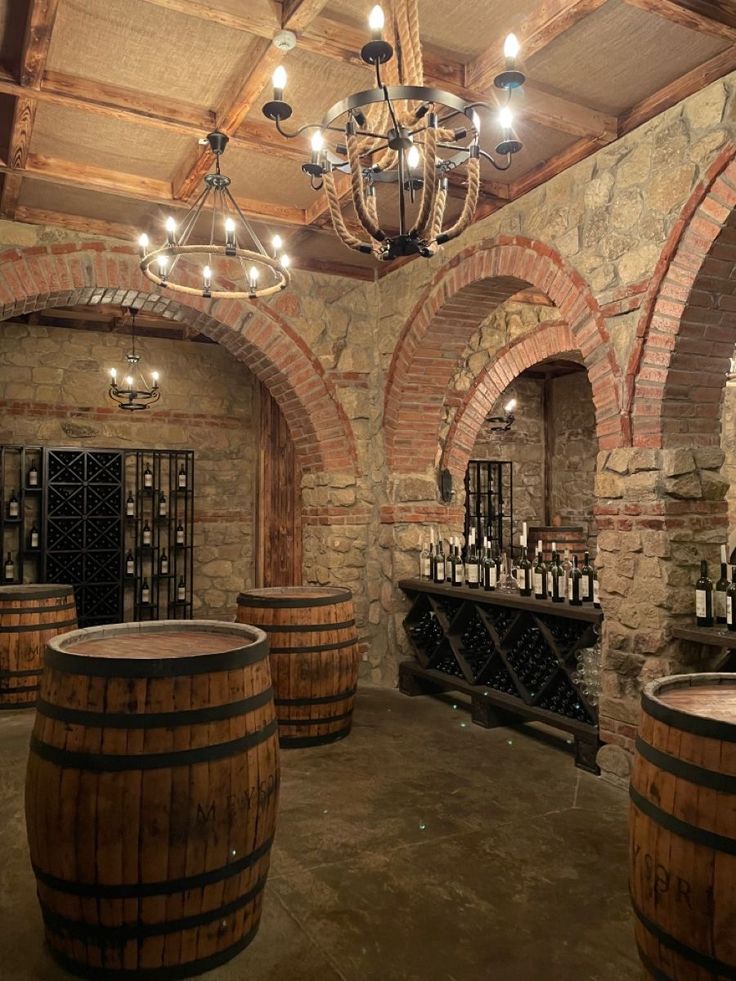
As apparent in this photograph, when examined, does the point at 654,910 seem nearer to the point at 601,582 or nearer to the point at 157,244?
the point at 601,582

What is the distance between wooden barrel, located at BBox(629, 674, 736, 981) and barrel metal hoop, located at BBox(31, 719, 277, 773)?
1.09 m

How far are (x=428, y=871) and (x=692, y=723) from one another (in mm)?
1466

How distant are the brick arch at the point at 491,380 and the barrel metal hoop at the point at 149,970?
4.40 m

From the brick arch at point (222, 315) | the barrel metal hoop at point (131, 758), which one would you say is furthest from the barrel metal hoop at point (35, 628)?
the barrel metal hoop at point (131, 758)

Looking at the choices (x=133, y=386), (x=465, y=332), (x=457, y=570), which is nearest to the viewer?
(x=457, y=570)

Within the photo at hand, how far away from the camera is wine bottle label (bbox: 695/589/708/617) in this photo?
3352 mm

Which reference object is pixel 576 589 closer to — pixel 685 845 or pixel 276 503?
pixel 685 845

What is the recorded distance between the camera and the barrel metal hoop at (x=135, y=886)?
195 centimetres

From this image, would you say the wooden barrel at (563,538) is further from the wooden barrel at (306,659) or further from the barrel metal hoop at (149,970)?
the barrel metal hoop at (149,970)

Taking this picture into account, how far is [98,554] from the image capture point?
23.7 ft

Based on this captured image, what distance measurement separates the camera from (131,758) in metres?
1.97

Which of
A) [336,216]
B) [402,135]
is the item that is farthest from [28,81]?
[402,135]

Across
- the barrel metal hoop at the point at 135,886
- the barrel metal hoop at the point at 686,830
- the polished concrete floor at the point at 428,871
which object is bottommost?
the polished concrete floor at the point at 428,871

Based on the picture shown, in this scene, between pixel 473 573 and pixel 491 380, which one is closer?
pixel 473 573
